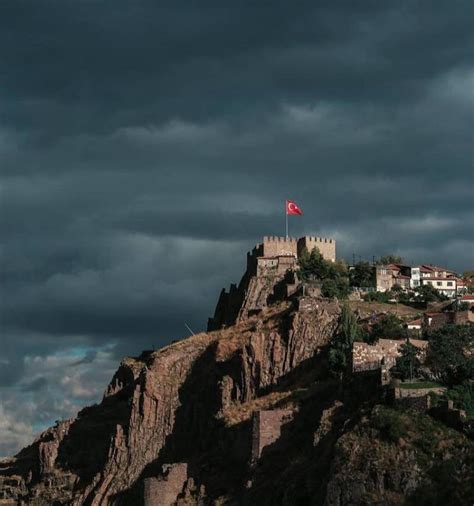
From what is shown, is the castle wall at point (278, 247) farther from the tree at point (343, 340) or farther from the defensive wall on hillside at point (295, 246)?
the tree at point (343, 340)

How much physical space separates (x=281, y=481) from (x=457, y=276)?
2387 inches

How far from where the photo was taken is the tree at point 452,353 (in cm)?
11906

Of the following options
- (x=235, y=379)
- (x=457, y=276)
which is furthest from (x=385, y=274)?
(x=235, y=379)

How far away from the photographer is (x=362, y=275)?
160 metres

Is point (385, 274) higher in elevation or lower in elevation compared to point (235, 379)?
higher

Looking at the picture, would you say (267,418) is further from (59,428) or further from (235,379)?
(59,428)

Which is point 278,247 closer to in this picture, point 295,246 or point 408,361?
point 295,246

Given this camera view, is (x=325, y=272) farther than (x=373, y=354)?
Yes

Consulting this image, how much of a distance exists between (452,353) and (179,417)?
25001 mm

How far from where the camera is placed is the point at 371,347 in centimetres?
12362

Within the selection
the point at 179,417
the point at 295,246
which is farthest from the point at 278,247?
the point at 179,417

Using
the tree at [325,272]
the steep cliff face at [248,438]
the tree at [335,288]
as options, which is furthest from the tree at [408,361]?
the tree at [325,272]

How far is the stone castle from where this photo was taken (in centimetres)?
15075

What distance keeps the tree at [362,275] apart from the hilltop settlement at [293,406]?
0.45 ft
